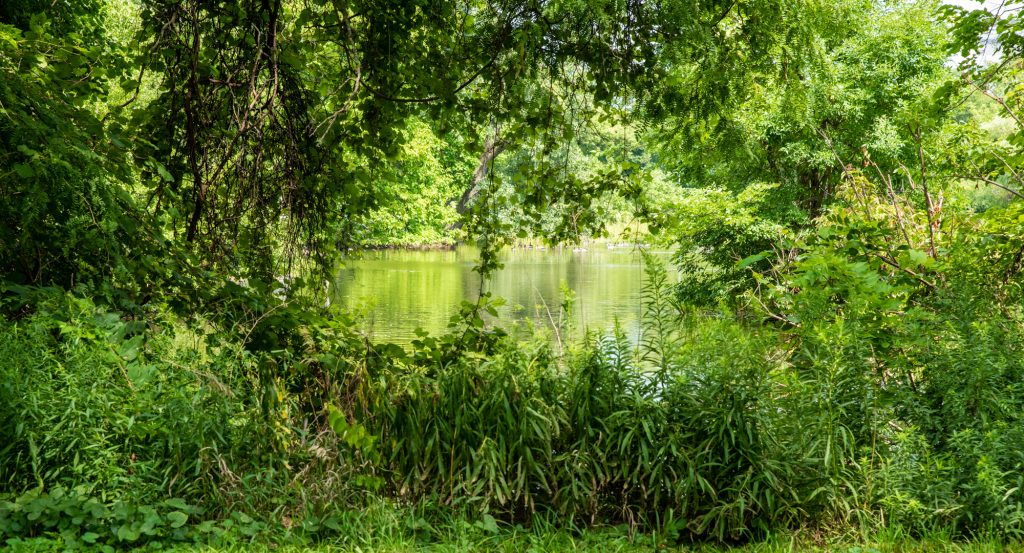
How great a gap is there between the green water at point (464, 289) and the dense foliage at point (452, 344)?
82cm

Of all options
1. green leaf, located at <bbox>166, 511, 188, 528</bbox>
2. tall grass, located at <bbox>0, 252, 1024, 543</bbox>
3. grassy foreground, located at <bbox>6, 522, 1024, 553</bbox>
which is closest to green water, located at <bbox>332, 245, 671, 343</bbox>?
tall grass, located at <bbox>0, 252, 1024, 543</bbox>

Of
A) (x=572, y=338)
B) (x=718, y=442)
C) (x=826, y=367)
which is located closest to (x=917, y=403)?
(x=826, y=367)

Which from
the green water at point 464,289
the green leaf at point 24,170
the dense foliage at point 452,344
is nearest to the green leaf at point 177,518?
the dense foliage at point 452,344

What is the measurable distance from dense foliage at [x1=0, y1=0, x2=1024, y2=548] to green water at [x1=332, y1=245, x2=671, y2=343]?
0.82 meters

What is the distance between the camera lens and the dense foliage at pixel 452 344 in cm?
358

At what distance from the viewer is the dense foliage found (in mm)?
3578

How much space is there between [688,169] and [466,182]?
432 inches

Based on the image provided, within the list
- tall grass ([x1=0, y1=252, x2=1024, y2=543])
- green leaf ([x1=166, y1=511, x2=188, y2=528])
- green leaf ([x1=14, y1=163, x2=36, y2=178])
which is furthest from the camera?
green leaf ([x1=14, y1=163, x2=36, y2=178])

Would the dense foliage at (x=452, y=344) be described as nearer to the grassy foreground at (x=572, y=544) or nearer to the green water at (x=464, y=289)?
the grassy foreground at (x=572, y=544)

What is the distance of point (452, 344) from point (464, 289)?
53.0ft

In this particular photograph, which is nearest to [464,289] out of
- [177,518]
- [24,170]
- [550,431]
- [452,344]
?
[452,344]

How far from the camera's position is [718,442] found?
12.5 ft

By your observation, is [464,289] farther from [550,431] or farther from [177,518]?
[177,518]

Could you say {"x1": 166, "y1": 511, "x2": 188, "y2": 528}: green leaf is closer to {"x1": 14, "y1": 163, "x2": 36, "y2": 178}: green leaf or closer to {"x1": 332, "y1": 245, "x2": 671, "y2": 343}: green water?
{"x1": 14, "y1": 163, "x2": 36, "y2": 178}: green leaf
